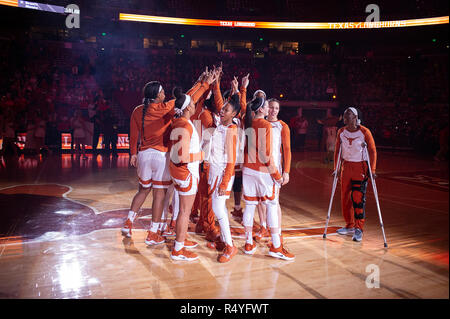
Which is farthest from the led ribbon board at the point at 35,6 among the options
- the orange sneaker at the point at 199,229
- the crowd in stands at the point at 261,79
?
the orange sneaker at the point at 199,229

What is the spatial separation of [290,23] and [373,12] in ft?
16.1

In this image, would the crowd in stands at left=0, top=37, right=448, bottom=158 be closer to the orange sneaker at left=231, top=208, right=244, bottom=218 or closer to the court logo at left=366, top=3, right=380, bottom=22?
the court logo at left=366, top=3, right=380, bottom=22

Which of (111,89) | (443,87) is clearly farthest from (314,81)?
(111,89)

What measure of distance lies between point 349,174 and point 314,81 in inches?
731

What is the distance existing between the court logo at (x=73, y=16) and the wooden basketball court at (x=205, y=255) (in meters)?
Answer: 13.0

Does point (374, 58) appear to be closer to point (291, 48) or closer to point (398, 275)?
point (291, 48)

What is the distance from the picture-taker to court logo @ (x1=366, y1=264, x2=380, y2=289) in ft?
12.3

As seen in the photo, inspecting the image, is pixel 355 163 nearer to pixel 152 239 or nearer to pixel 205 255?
pixel 205 255

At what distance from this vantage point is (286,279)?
12.7ft

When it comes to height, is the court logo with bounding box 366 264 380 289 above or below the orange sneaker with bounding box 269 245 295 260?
below

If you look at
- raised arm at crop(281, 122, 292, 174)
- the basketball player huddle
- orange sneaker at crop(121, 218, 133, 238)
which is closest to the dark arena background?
orange sneaker at crop(121, 218, 133, 238)

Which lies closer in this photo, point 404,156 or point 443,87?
point 404,156

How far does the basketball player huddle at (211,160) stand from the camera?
13.9ft

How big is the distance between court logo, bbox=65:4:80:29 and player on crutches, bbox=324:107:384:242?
56.8 feet
